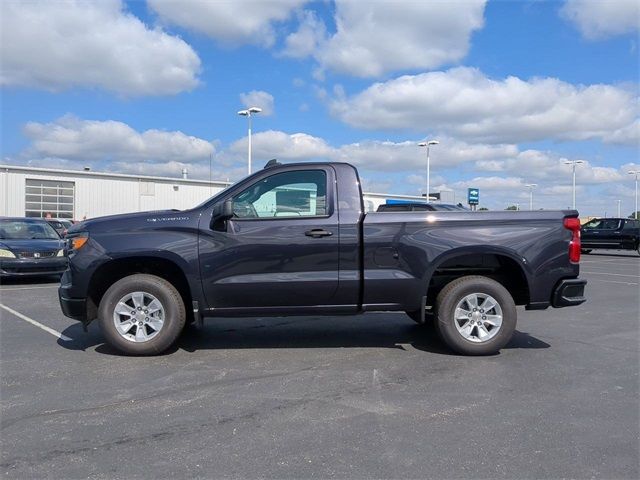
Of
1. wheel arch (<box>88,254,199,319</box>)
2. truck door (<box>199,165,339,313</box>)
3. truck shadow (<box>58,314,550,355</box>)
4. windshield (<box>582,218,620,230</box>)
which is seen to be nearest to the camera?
truck door (<box>199,165,339,313</box>)

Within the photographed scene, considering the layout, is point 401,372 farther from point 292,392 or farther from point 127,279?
point 127,279

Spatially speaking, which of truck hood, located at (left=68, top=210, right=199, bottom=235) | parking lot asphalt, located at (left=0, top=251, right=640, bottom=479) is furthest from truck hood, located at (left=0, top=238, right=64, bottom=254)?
truck hood, located at (left=68, top=210, right=199, bottom=235)

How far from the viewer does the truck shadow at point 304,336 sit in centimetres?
623

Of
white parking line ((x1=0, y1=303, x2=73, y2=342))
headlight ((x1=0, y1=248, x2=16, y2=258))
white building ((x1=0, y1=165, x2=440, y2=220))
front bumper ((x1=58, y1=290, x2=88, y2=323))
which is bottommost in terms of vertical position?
white parking line ((x1=0, y1=303, x2=73, y2=342))

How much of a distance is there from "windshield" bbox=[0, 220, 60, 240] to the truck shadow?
7.30 m

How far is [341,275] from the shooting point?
5625mm

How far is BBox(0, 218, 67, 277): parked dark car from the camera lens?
12086mm

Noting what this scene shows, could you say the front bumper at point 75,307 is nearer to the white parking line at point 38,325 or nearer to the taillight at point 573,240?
the white parking line at point 38,325

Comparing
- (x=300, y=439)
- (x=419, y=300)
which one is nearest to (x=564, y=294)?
(x=419, y=300)

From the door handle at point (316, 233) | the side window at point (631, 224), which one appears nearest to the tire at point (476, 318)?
the door handle at point (316, 233)

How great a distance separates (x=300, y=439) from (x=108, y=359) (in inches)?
112

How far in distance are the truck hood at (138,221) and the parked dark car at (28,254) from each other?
6.73 metres

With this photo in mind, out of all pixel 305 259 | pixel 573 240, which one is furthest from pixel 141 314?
pixel 573 240

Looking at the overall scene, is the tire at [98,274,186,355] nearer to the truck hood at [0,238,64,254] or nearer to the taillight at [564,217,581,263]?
the taillight at [564,217,581,263]
